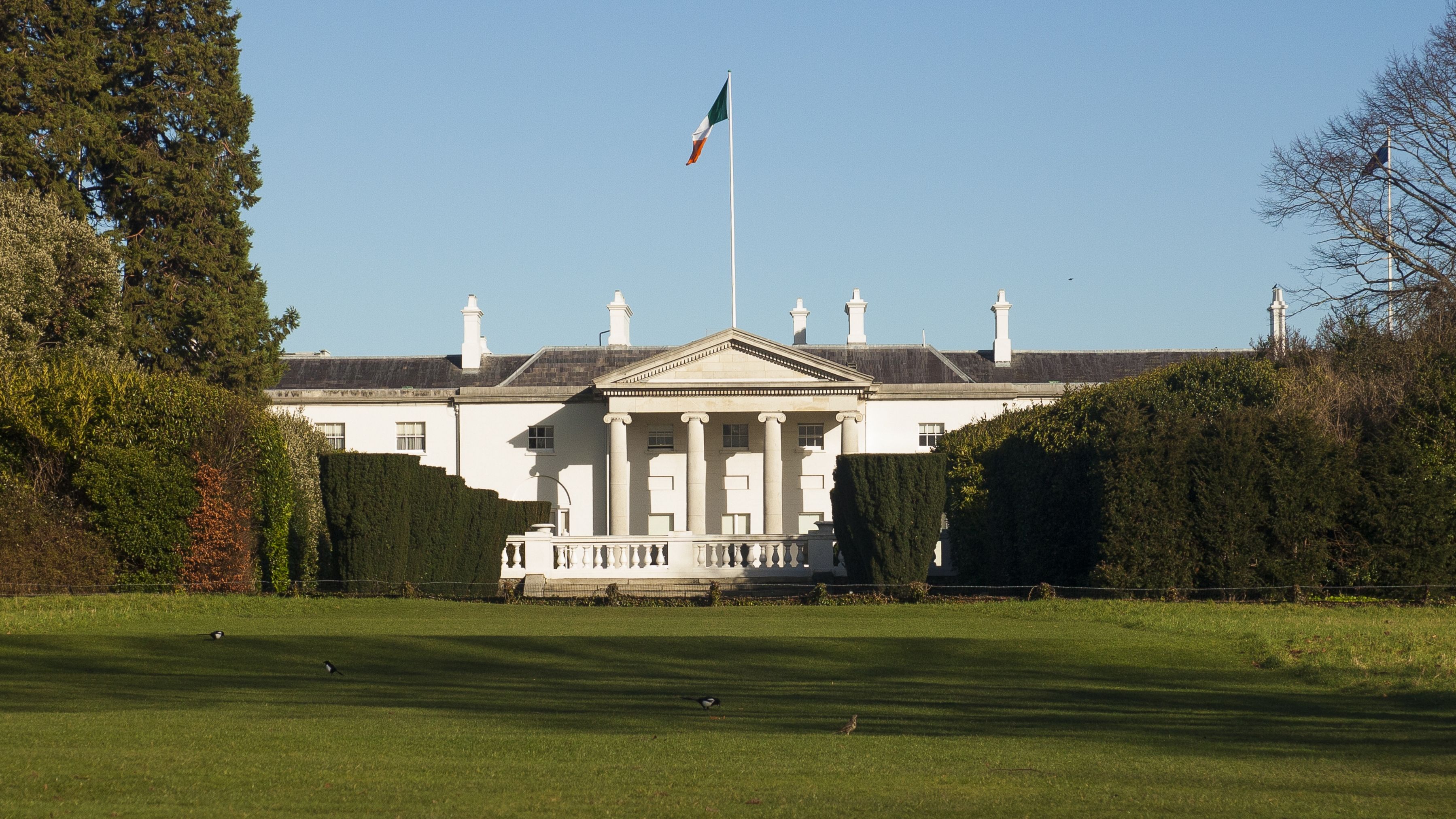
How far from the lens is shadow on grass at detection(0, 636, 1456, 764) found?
33.5 ft

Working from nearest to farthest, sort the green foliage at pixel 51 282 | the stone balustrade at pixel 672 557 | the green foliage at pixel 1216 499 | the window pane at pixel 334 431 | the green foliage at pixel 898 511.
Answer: the green foliage at pixel 1216 499 < the green foliage at pixel 898 511 < the stone balustrade at pixel 672 557 < the green foliage at pixel 51 282 < the window pane at pixel 334 431

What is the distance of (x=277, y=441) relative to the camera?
2527cm

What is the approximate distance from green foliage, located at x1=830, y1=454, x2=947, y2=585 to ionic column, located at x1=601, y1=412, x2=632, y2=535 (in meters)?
30.1

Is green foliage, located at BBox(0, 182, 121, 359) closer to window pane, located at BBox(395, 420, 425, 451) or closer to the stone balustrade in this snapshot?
the stone balustrade

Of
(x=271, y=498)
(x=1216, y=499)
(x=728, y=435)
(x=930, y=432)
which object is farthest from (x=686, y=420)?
(x=1216, y=499)

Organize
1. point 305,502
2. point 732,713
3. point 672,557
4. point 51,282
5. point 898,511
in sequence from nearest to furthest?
point 732,713 < point 898,511 < point 672,557 < point 51,282 < point 305,502

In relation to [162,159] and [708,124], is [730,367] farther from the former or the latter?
[162,159]

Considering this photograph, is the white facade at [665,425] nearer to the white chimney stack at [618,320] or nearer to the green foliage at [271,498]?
the white chimney stack at [618,320]

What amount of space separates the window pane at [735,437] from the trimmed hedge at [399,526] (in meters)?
32.6

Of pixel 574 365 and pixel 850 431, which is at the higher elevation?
pixel 574 365

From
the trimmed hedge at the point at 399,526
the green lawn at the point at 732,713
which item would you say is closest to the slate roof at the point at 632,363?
the trimmed hedge at the point at 399,526

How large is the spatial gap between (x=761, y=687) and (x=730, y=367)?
Result: 4336 cm

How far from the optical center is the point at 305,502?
35.1 metres

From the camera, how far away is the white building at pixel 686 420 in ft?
183
